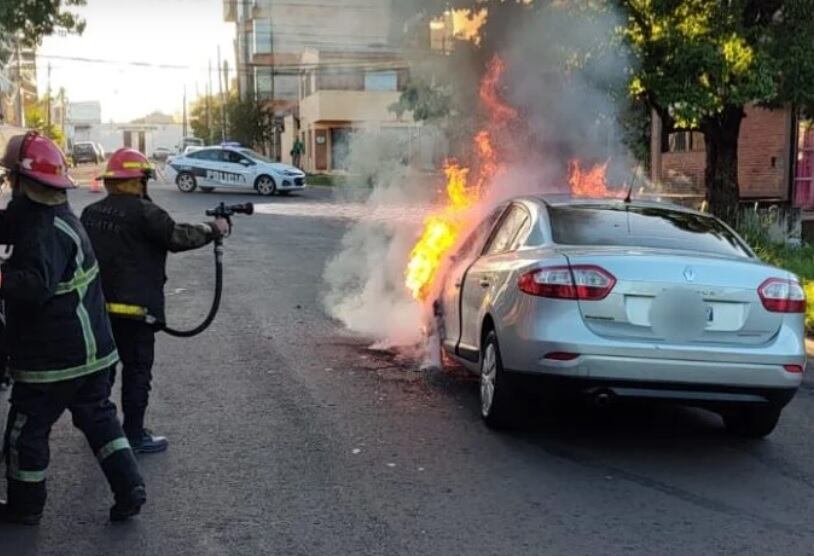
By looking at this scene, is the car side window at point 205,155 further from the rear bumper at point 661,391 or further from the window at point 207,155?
the rear bumper at point 661,391

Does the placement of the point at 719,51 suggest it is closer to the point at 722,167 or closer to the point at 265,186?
the point at 722,167

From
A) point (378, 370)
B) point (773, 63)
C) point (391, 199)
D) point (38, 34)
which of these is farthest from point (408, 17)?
point (38, 34)

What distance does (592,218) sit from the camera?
19.2ft

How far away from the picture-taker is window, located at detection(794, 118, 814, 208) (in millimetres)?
20156

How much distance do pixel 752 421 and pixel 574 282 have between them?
152 cm

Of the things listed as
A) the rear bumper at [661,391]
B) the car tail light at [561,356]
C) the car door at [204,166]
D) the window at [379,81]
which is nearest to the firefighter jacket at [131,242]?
the car tail light at [561,356]

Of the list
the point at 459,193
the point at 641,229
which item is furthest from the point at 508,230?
the point at 459,193

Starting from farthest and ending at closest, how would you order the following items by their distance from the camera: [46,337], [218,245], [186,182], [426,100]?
[186,182]
[426,100]
[218,245]
[46,337]

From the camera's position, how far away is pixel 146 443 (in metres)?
5.18

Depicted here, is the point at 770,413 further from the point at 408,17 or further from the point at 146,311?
the point at 408,17

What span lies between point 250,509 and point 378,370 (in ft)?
9.80

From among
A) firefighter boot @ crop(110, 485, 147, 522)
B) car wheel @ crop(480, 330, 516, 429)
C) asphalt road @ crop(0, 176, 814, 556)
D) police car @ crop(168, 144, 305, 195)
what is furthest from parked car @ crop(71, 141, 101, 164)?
firefighter boot @ crop(110, 485, 147, 522)

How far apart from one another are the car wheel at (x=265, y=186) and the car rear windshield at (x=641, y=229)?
23187 millimetres

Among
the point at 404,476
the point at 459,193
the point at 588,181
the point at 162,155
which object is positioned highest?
the point at 162,155
